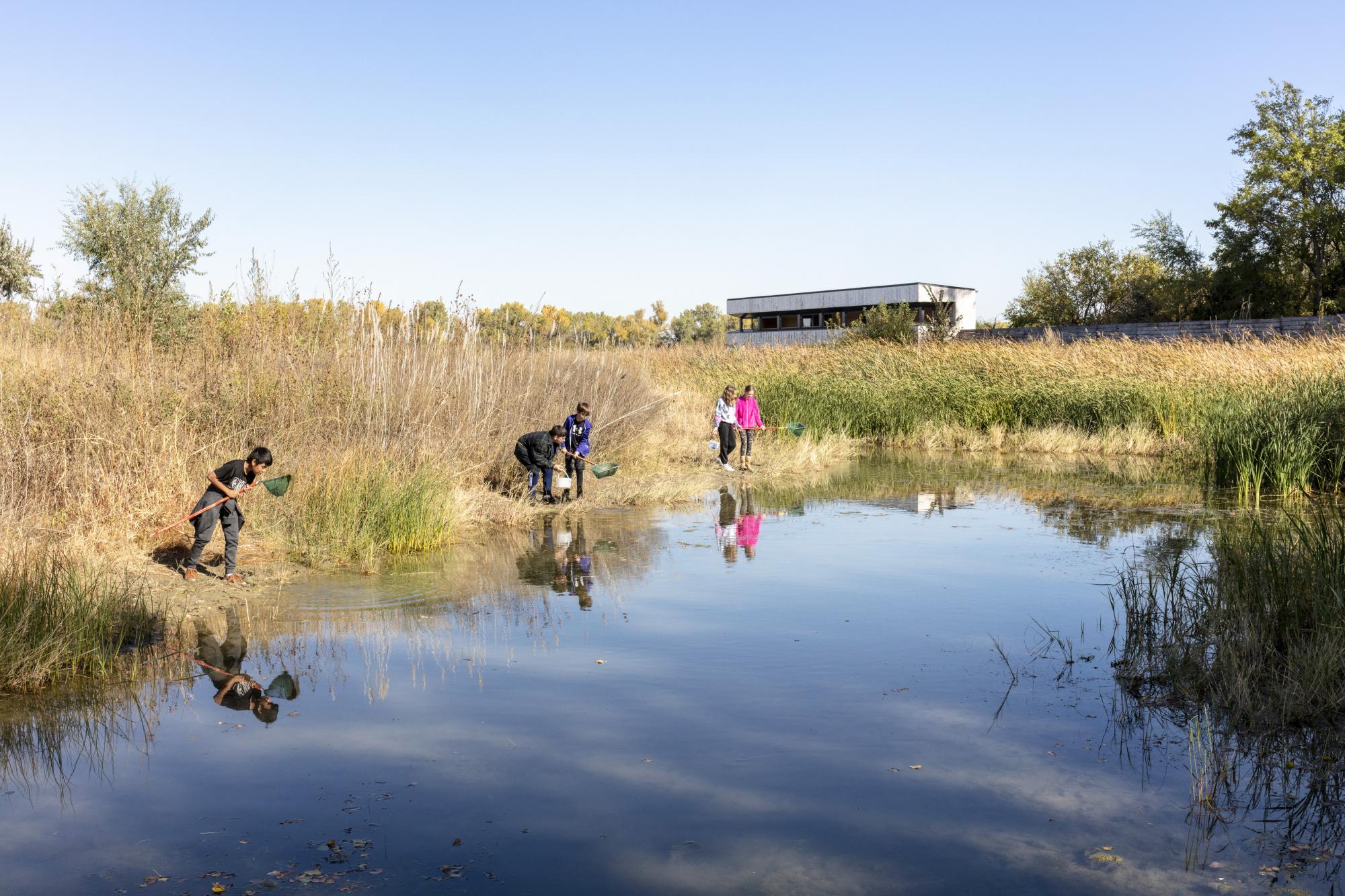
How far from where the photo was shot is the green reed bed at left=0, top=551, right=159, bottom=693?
656cm

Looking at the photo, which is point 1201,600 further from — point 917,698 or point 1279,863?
point 1279,863

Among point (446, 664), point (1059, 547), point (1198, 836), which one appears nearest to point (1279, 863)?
point (1198, 836)

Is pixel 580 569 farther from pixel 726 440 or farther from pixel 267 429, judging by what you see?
pixel 726 440

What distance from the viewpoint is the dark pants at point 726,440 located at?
1955 cm

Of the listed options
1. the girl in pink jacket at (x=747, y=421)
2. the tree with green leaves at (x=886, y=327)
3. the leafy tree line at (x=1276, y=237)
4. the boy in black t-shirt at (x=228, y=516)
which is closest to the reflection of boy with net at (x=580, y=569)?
the boy in black t-shirt at (x=228, y=516)

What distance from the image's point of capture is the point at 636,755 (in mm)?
5598

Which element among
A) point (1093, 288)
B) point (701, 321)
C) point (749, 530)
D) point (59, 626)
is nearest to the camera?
point (59, 626)

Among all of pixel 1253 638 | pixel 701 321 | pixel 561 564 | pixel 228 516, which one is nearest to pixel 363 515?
pixel 228 516

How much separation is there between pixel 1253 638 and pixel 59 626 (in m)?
7.33

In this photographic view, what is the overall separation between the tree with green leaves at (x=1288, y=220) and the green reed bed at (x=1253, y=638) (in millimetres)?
42958

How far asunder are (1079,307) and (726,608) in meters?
53.6

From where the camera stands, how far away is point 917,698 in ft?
21.4

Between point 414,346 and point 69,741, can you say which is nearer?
point 69,741

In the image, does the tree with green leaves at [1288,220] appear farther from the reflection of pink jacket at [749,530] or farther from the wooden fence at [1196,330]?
the reflection of pink jacket at [749,530]
